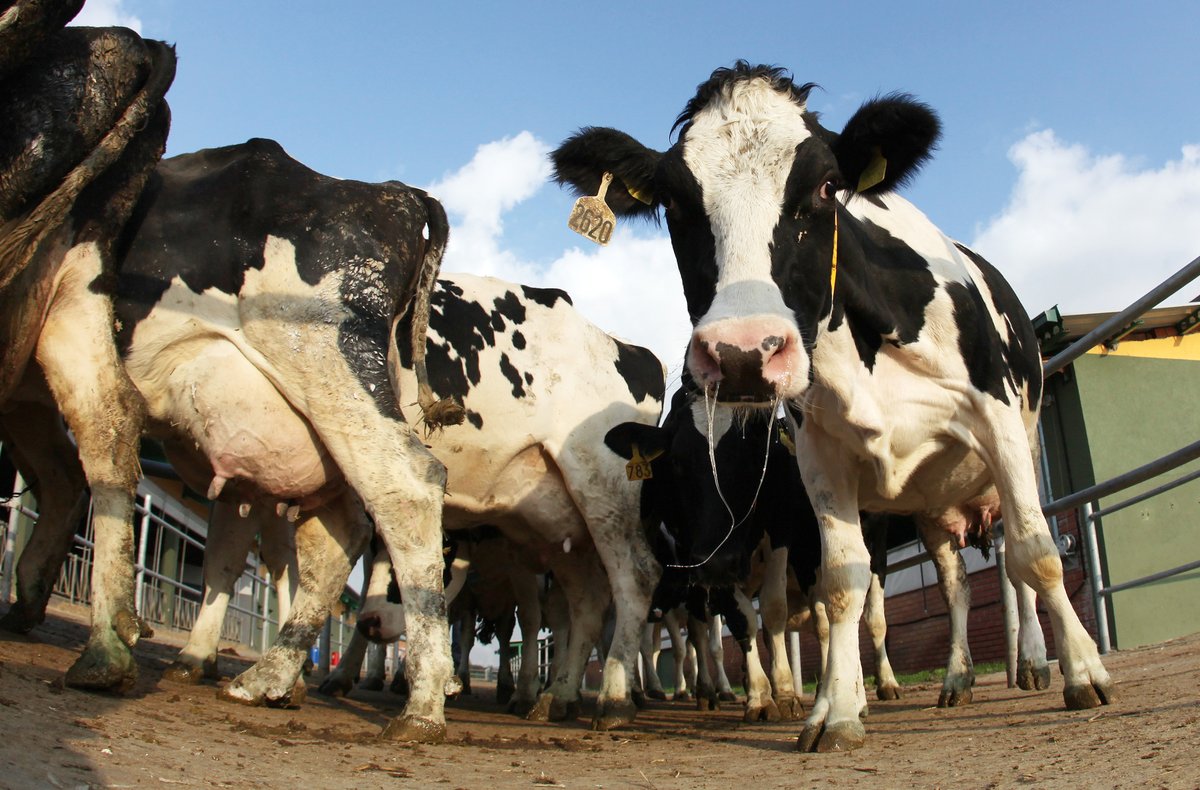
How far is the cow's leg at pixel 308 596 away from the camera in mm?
5238

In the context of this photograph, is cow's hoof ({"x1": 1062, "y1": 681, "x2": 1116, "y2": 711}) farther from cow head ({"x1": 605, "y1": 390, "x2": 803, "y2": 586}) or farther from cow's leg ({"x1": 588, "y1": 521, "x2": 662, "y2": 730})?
cow's leg ({"x1": 588, "y1": 521, "x2": 662, "y2": 730})

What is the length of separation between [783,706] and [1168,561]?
29.9 ft

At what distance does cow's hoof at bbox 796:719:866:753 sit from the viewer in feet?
14.6

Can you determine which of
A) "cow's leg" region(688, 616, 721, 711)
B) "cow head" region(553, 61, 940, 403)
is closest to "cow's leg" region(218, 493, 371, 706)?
"cow head" region(553, 61, 940, 403)

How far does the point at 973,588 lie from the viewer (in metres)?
16.6

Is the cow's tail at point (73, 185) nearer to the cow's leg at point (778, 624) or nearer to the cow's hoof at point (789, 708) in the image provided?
the cow's leg at point (778, 624)

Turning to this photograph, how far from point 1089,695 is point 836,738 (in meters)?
1.23

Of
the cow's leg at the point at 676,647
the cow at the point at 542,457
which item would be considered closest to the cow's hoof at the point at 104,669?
the cow at the point at 542,457

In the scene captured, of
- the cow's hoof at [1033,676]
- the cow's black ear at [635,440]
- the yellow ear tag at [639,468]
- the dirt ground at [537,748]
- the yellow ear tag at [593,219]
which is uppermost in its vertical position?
the yellow ear tag at [593,219]

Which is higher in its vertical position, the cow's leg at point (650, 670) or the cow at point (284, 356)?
the cow at point (284, 356)

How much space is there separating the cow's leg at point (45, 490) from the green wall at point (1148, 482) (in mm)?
11636

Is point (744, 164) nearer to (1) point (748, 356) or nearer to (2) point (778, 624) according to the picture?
(1) point (748, 356)

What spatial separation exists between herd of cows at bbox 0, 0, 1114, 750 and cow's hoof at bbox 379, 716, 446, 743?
36 millimetres

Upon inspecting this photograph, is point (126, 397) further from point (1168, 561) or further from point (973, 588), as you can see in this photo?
point (973, 588)
